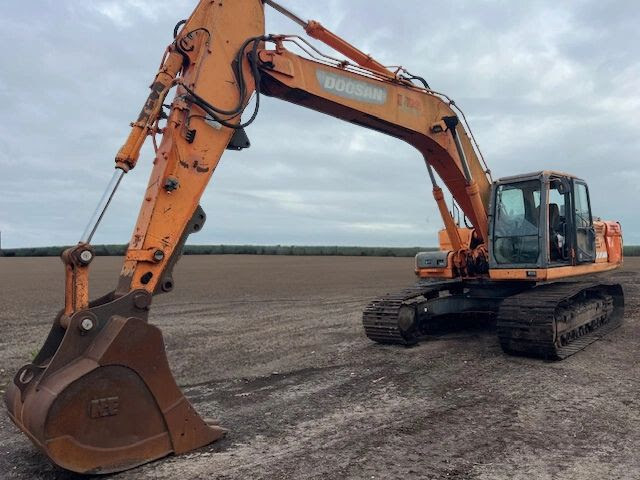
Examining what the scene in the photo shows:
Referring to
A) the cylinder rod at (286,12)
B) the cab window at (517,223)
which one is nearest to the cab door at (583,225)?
the cab window at (517,223)

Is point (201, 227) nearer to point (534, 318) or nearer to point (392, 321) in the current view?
point (392, 321)

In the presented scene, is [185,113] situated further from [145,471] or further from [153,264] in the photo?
[145,471]

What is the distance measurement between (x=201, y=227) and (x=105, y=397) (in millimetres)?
1999

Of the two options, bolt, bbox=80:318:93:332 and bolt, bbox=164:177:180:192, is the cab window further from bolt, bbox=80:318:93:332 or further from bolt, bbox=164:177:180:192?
bolt, bbox=80:318:93:332

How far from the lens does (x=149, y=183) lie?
5.84 m

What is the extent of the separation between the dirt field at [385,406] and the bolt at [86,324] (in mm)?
1277

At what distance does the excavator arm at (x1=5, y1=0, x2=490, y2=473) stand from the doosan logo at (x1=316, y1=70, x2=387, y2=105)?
0.02 metres

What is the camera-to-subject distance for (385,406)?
657 centimetres

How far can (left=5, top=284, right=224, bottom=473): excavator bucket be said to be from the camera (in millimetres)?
4418

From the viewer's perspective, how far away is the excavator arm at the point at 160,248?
14.9ft

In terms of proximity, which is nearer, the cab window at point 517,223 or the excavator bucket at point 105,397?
the excavator bucket at point 105,397

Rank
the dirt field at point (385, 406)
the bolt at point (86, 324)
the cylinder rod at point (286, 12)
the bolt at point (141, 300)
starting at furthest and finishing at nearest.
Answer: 1. the cylinder rod at point (286, 12)
2. the bolt at point (141, 300)
3. the dirt field at point (385, 406)
4. the bolt at point (86, 324)

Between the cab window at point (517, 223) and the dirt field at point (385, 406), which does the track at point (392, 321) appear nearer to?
the dirt field at point (385, 406)

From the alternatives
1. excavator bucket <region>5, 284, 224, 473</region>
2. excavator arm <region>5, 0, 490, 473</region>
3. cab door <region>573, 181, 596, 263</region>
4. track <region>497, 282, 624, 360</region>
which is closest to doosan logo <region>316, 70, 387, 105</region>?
excavator arm <region>5, 0, 490, 473</region>
